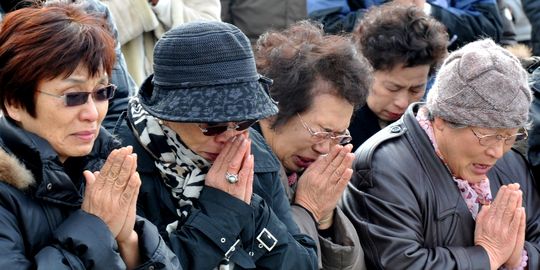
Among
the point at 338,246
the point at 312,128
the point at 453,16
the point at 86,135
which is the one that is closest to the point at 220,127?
the point at 86,135

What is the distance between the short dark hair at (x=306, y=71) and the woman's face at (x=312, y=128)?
3 cm

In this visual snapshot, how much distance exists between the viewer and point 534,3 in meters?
7.32

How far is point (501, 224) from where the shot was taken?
4344 millimetres

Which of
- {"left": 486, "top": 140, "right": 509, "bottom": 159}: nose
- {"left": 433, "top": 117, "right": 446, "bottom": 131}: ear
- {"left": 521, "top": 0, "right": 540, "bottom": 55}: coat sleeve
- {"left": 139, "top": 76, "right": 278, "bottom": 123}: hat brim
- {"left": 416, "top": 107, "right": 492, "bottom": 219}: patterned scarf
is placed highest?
{"left": 139, "top": 76, "right": 278, "bottom": 123}: hat brim

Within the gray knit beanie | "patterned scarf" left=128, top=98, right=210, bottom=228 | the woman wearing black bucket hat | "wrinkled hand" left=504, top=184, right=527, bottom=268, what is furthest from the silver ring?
"wrinkled hand" left=504, top=184, right=527, bottom=268

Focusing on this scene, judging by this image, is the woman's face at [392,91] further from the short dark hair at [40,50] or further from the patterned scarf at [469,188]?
the short dark hair at [40,50]

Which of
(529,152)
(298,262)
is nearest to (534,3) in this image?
(529,152)

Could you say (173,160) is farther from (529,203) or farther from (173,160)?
(529,203)

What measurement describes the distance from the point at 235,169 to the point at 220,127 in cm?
16

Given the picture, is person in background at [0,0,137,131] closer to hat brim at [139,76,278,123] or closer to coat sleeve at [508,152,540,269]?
hat brim at [139,76,278,123]

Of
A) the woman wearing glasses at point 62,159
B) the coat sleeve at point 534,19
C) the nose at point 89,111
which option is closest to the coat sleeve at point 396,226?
the woman wearing glasses at point 62,159

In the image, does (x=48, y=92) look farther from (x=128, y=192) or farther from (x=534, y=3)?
(x=534, y=3)

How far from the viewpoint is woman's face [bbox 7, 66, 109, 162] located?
10.4ft

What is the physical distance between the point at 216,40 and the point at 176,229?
2.33ft
